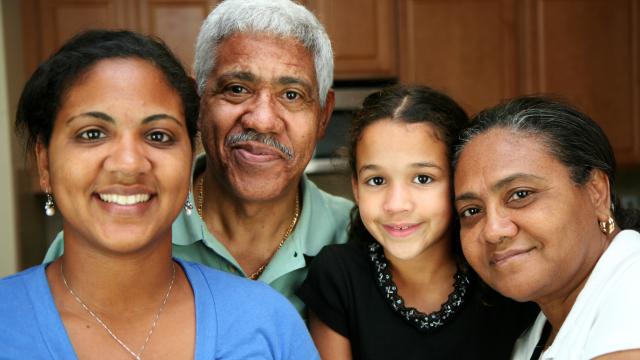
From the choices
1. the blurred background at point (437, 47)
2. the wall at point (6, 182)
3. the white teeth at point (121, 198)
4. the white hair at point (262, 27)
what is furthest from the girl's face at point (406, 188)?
the wall at point (6, 182)

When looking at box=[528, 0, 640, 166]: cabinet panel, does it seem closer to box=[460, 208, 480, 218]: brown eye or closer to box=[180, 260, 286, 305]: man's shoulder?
box=[460, 208, 480, 218]: brown eye

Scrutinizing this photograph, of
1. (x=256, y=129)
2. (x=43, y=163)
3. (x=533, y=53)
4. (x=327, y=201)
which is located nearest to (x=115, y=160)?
(x=43, y=163)

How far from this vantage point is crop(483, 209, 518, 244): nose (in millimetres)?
1342

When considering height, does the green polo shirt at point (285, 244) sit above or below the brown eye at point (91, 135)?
below

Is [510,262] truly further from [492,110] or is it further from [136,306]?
[136,306]

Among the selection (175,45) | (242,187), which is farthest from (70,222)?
(175,45)

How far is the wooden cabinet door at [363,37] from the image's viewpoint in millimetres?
3256

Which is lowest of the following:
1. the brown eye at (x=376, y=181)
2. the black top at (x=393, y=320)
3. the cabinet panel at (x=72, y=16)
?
the black top at (x=393, y=320)

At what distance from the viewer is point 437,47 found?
3334mm

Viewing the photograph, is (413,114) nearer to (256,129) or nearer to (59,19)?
(256,129)

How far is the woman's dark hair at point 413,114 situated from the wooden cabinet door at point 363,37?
1.50 metres

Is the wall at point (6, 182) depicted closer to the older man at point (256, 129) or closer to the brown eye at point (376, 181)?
the older man at point (256, 129)

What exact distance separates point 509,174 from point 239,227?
0.77 m

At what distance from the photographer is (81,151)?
1171 millimetres
